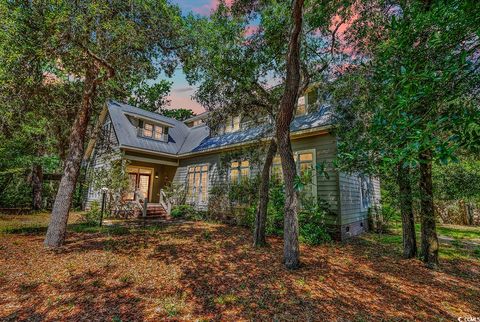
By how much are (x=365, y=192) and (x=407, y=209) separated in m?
5.69

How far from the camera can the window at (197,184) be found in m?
13.2

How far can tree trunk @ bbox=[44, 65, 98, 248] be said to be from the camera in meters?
5.95

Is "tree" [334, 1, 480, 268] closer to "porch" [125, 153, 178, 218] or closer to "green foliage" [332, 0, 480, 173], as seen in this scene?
"green foliage" [332, 0, 480, 173]

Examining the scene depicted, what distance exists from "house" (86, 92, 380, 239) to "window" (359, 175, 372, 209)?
0.05 m

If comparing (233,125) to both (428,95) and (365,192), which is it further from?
(428,95)

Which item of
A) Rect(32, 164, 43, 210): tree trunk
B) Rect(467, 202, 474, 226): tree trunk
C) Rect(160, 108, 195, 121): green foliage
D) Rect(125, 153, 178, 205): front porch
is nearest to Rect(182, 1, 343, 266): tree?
Rect(125, 153, 178, 205): front porch

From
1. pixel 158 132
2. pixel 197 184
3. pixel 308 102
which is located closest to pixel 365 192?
pixel 308 102

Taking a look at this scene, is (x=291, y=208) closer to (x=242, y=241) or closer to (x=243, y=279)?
(x=243, y=279)

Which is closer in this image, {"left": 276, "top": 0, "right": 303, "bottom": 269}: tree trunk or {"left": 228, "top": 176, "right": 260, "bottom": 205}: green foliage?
{"left": 276, "top": 0, "right": 303, "bottom": 269}: tree trunk

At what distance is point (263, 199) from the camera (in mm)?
6367

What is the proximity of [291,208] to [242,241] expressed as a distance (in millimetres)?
3073

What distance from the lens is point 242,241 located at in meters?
7.31

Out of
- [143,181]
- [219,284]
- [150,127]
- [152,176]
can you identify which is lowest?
[219,284]

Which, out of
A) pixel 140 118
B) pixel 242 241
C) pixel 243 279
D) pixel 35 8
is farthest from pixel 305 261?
pixel 140 118
